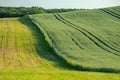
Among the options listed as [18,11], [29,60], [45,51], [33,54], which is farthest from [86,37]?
[18,11]

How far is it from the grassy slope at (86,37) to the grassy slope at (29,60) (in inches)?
47.6

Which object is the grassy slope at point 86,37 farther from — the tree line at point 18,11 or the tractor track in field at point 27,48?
the tree line at point 18,11

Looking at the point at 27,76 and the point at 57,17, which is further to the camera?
the point at 57,17

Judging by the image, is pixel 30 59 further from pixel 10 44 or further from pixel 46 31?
pixel 46 31

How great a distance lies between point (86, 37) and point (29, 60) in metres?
12.3

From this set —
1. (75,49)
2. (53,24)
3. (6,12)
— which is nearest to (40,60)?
(75,49)

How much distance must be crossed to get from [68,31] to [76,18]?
40.3 ft

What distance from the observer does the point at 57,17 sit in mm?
58656

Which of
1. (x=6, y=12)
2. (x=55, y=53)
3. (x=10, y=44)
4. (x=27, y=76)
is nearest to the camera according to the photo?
(x=27, y=76)

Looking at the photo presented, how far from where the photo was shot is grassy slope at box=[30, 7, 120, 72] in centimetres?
3072

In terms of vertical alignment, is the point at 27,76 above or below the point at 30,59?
above

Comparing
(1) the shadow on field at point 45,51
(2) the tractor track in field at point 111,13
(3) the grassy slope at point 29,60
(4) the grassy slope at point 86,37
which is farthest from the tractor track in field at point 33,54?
(2) the tractor track in field at point 111,13

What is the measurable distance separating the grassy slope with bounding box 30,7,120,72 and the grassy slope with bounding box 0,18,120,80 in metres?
1.21

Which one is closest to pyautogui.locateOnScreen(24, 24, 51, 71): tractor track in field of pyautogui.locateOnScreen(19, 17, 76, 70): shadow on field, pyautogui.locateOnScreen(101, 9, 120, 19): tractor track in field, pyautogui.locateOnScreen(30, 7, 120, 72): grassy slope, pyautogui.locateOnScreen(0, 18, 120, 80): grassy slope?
pyautogui.locateOnScreen(0, 18, 120, 80): grassy slope
